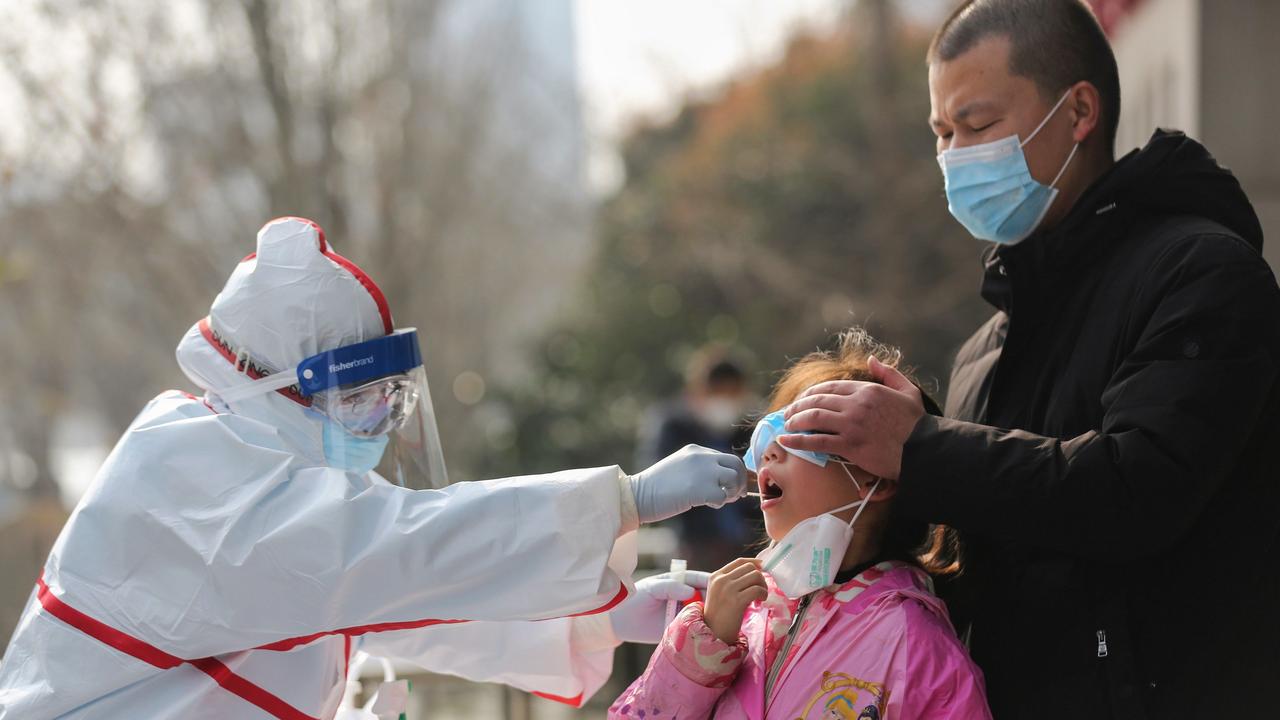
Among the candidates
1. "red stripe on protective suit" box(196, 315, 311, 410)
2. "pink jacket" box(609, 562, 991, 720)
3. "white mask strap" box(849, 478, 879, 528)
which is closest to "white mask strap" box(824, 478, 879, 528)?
"white mask strap" box(849, 478, 879, 528)

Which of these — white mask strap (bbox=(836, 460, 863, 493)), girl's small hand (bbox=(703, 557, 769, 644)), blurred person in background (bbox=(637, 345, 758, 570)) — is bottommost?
blurred person in background (bbox=(637, 345, 758, 570))

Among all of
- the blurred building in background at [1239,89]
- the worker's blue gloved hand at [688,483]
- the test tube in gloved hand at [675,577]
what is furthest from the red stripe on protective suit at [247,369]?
the blurred building in background at [1239,89]

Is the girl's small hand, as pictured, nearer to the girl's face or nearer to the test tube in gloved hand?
the girl's face

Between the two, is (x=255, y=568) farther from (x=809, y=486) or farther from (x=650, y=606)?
(x=809, y=486)

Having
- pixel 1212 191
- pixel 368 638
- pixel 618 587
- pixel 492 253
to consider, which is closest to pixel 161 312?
pixel 492 253

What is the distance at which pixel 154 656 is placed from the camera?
2.40 m

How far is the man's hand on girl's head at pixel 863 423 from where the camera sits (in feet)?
7.41

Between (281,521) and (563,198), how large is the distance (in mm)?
13073

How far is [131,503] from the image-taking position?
7.97 ft

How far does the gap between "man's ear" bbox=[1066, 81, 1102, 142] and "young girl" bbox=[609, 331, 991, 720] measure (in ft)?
2.20

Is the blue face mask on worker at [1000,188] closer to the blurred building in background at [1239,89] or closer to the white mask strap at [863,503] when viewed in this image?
the white mask strap at [863,503]

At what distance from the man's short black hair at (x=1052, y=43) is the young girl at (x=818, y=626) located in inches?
28.1

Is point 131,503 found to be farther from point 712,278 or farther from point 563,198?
point 563,198

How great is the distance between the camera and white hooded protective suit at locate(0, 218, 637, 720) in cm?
235
